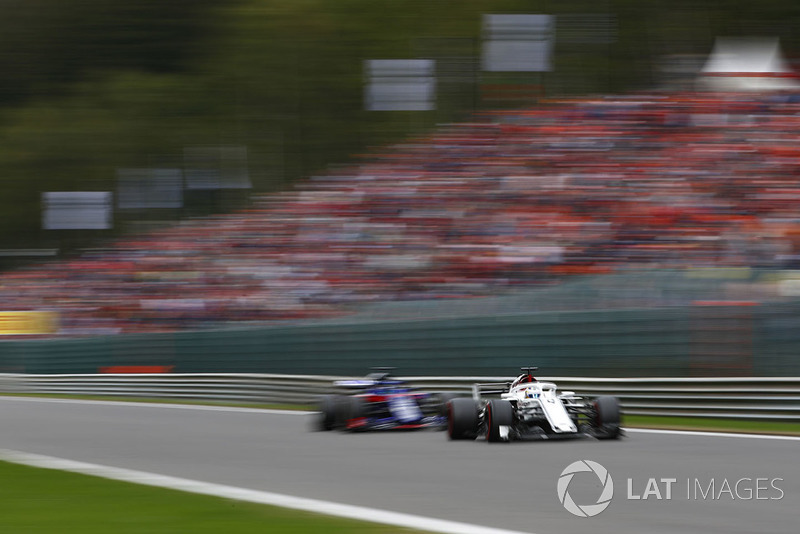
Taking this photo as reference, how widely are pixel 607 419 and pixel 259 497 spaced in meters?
4.31

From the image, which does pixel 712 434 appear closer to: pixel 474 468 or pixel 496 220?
pixel 474 468

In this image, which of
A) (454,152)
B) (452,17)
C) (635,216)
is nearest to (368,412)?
(635,216)

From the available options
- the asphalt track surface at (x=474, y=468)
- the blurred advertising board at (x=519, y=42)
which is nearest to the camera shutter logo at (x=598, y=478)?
the asphalt track surface at (x=474, y=468)

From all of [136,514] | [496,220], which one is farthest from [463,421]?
[496,220]

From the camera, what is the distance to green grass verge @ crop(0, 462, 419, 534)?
5.71 metres

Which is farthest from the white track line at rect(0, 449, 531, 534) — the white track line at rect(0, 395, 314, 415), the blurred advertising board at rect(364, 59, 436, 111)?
the blurred advertising board at rect(364, 59, 436, 111)

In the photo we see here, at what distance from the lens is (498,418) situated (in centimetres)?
1057

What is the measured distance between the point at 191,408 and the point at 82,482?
32.5 ft

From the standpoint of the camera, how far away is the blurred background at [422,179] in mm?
14648

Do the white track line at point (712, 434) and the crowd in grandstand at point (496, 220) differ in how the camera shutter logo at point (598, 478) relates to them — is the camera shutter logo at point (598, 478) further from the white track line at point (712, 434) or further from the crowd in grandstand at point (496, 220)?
the crowd in grandstand at point (496, 220)

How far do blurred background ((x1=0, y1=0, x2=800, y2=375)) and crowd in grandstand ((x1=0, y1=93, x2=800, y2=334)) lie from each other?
5 cm

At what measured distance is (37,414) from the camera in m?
16.2

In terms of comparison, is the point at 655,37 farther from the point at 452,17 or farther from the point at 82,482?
the point at 82,482

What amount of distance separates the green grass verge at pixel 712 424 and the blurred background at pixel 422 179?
22.3 inches
